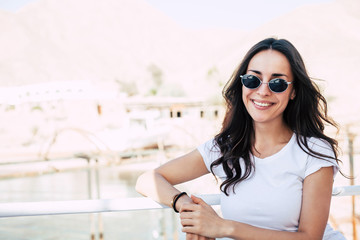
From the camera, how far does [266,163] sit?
53.6 inches

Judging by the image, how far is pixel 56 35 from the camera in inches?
3962

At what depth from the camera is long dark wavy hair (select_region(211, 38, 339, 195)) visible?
1383 mm

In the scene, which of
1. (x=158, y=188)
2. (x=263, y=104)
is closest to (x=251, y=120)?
(x=263, y=104)

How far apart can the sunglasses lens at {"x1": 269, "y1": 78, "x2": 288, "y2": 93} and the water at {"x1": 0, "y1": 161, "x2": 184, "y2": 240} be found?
4.72m

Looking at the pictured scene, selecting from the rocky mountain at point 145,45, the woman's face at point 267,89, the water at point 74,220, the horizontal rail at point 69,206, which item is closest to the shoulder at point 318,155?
the woman's face at point 267,89

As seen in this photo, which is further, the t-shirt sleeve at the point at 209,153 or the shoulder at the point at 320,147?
the t-shirt sleeve at the point at 209,153

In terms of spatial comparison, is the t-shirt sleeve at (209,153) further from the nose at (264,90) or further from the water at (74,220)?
the water at (74,220)

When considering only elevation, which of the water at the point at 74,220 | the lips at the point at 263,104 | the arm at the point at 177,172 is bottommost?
the water at the point at 74,220

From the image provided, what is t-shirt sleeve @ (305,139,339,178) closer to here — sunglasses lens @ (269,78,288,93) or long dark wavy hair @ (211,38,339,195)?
long dark wavy hair @ (211,38,339,195)

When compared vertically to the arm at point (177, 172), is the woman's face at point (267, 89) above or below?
above

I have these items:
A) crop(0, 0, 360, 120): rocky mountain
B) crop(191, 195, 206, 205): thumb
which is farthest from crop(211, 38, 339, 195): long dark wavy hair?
crop(0, 0, 360, 120): rocky mountain

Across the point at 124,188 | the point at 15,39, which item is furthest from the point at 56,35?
the point at 124,188

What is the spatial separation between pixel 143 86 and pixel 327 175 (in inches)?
2813

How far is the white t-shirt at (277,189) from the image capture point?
1.29 metres
